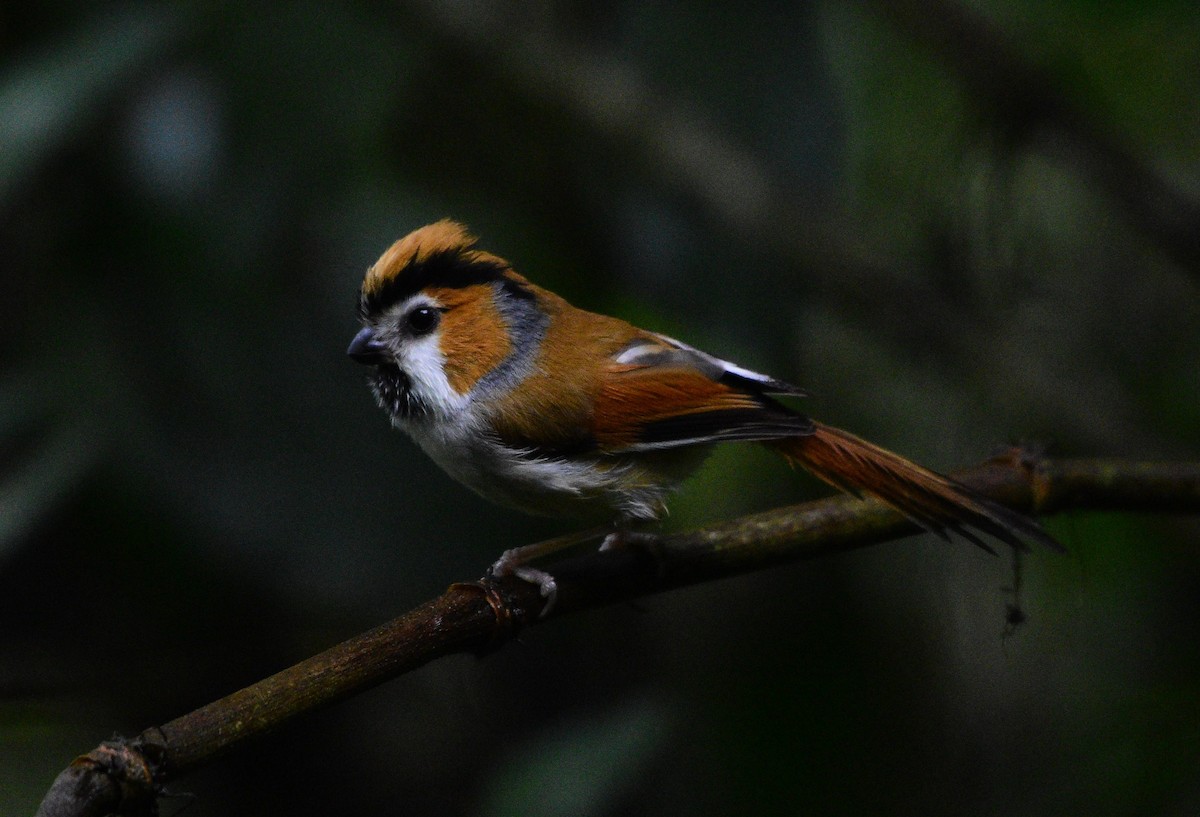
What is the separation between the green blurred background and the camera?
292 centimetres

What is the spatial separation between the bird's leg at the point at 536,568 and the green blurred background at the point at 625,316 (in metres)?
0.33

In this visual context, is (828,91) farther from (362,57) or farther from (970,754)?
(970,754)

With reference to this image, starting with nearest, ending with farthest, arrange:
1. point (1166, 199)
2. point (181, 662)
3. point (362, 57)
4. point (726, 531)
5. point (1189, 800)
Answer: point (726, 531), point (362, 57), point (1189, 800), point (181, 662), point (1166, 199)

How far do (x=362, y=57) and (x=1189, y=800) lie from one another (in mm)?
2848

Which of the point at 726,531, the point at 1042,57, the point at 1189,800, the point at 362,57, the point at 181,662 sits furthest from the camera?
the point at 1042,57

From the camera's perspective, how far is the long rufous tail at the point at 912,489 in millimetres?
2488

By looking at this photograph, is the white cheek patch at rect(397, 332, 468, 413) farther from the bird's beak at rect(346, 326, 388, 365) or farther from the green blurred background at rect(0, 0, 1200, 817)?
the green blurred background at rect(0, 0, 1200, 817)

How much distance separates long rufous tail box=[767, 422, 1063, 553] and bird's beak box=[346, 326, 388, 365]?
103 cm

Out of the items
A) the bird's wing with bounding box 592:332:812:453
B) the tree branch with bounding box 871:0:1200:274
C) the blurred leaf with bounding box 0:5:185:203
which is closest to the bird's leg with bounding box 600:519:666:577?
the bird's wing with bounding box 592:332:812:453

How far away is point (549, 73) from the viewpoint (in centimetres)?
399

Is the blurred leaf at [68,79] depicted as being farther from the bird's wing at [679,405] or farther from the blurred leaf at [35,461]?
the bird's wing at [679,405]

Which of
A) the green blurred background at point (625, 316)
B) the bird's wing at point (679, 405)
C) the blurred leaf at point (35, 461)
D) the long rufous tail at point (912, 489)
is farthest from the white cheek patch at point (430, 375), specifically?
the long rufous tail at point (912, 489)

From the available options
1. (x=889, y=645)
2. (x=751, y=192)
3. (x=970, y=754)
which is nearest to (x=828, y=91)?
(x=751, y=192)

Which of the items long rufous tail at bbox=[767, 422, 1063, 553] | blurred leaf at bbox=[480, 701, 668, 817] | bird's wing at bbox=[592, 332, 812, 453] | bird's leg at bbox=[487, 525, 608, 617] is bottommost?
blurred leaf at bbox=[480, 701, 668, 817]
